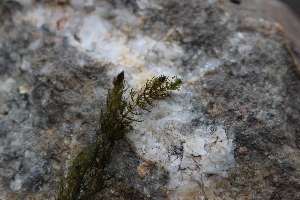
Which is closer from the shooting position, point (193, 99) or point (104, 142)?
point (104, 142)

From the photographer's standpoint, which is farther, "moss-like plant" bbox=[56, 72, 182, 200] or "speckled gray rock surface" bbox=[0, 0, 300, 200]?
"speckled gray rock surface" bbox=[0, 0, 300, 200]

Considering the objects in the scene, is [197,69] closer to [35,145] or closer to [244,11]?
[244,11]

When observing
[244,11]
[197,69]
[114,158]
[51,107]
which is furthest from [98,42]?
[244,11]

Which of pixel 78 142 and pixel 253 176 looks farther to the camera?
pixel 78 142

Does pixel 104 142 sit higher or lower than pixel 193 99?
lower
